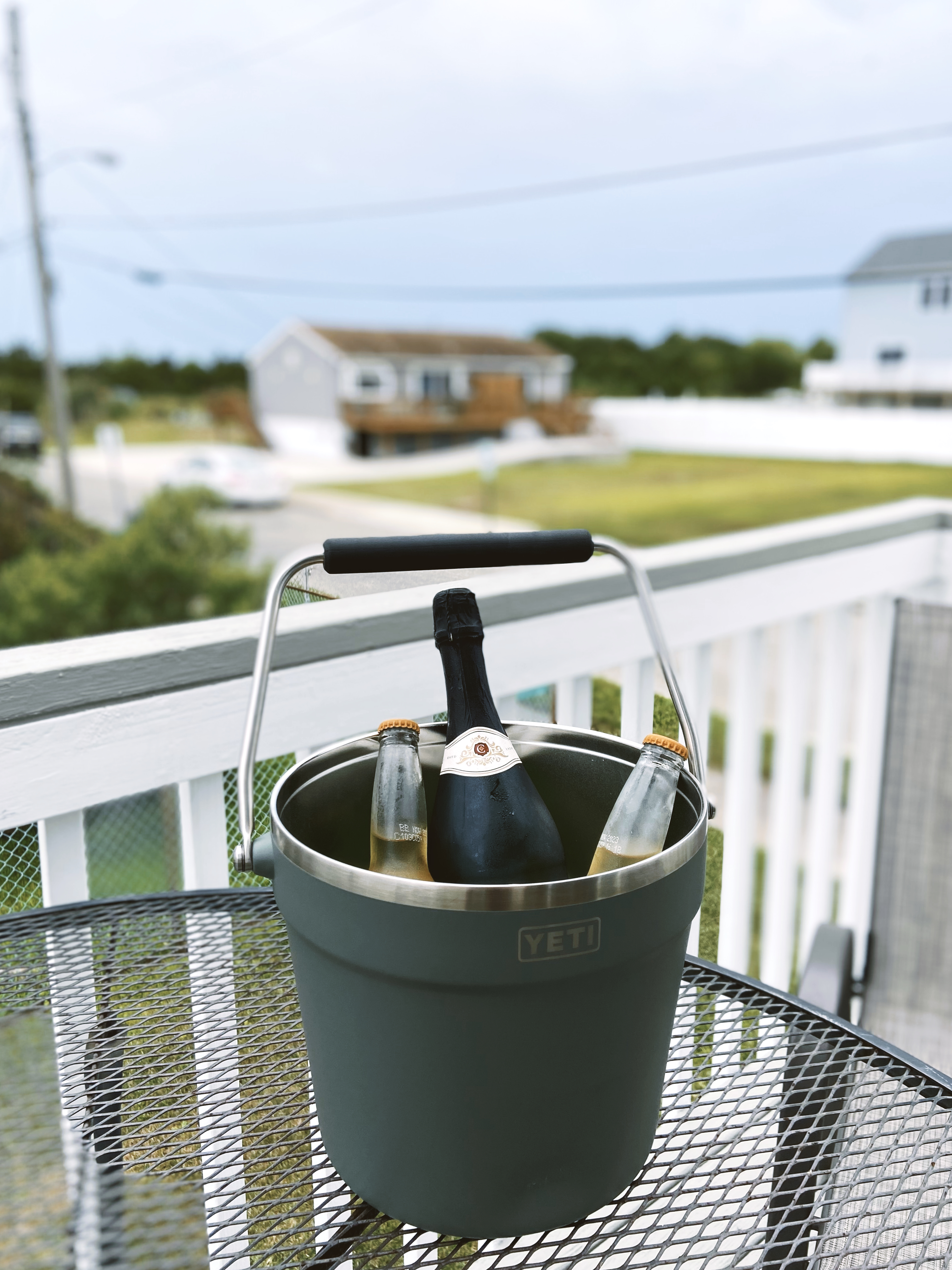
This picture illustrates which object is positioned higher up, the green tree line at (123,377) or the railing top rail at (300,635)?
A: the green tree line at (123,377)

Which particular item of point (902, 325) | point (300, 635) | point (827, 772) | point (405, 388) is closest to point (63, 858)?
point (300, 635)

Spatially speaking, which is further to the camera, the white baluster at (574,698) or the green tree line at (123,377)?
the green tree line at (123,377)

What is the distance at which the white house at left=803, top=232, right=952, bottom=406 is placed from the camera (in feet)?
29.8

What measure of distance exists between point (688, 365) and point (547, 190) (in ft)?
27.6

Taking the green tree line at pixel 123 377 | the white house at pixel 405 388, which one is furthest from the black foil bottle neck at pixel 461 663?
the white house at pixel 405 388

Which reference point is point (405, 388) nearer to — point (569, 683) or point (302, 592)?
point (569, 683)

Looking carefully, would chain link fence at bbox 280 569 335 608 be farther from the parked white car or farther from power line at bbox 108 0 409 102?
power line at bbox 108 0 409 102

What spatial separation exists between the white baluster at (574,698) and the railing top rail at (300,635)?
96 millimetres

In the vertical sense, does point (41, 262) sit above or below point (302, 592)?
above

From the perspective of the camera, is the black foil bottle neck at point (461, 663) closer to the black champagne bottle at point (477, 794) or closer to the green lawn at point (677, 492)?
the black champagne bottle at point (477, 794)

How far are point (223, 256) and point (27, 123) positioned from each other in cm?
1820

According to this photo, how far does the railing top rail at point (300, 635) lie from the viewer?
2.48 feet

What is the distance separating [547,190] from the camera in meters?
18.5

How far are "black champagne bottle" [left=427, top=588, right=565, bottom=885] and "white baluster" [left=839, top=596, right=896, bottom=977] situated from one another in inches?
48.8
